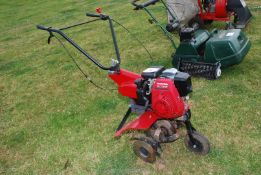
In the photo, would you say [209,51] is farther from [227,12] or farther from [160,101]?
[227,12]

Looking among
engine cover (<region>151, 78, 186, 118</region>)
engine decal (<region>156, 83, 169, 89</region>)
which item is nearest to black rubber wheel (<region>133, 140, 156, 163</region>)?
engine cover (<region>151, 78, 186, 118</region>)

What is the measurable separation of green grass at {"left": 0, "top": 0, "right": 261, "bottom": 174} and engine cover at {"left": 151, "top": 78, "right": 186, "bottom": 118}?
0.98m

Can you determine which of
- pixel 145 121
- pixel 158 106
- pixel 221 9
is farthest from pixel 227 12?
pixel 158 106

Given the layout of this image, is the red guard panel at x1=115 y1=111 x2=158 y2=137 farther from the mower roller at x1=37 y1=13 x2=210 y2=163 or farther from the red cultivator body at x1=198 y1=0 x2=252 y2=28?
the red cultivator body at x1=198 y1=0 x2=252 y2=28

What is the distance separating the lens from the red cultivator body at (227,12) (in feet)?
31.7

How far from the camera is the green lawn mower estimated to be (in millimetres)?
6867

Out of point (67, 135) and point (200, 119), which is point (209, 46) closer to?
point (200, 119)

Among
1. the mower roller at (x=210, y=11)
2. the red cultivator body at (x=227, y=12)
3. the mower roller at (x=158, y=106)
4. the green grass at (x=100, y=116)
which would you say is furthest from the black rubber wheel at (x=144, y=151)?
the red cultivator body at (x=227, y=12)

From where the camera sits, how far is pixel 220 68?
24.2 feet

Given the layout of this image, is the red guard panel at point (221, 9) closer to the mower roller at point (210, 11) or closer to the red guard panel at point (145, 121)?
the mower roller at point (210, 11)

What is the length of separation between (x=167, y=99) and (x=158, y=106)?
230 mm

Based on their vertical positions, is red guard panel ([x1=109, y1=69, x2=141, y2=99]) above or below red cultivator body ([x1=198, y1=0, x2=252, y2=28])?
above

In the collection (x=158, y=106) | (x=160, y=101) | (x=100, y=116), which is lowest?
(x=100, y=116)

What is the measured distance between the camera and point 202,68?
7.36 meters
